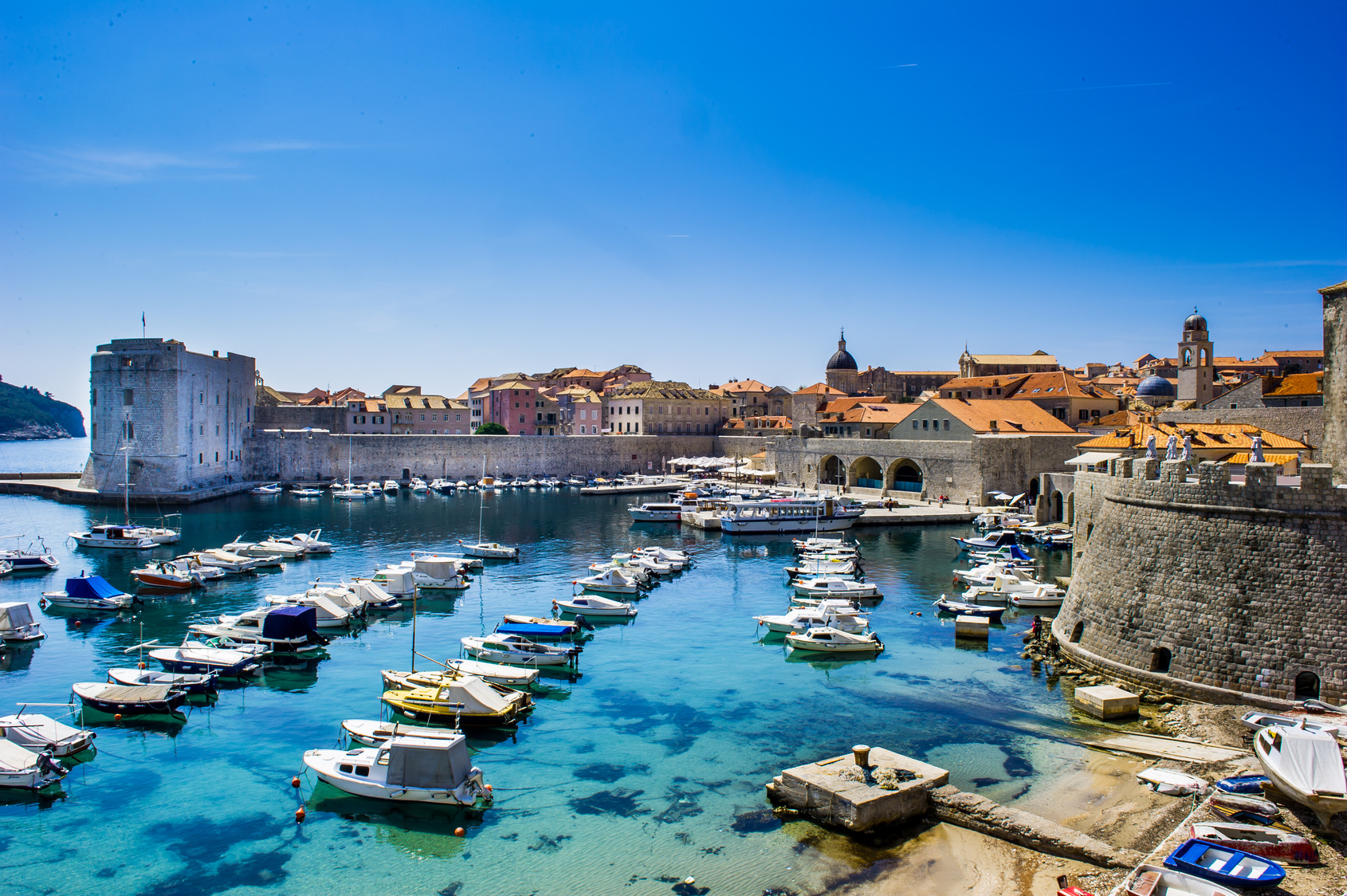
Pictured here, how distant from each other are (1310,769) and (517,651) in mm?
15094

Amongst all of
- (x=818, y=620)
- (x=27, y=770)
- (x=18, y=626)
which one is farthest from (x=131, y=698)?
(x=818, y=620)

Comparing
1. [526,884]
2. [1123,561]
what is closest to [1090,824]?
[1123,561]

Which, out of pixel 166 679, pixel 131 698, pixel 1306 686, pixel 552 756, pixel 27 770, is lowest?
pixel 552 756

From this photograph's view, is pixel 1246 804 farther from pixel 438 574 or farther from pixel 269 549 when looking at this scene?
pixel 269 549

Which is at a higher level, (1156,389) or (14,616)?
(1156,389)

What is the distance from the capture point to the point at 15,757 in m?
13.7

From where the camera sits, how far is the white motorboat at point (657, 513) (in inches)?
1882

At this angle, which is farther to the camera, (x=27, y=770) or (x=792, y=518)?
(x=792, y=518)

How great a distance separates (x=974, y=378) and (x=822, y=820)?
224 feet

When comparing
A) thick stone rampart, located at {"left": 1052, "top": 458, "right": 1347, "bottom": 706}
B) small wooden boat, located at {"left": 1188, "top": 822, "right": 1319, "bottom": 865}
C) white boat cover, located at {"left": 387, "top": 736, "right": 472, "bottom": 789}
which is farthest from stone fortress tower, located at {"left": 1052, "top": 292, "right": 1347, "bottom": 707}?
white boat cover, located at {"left": 387, "top": 736, "right": 472, "bottom": 789}

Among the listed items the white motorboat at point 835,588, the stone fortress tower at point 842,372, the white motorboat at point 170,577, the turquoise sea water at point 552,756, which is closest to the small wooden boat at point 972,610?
the turquoise sea water at point 552,756

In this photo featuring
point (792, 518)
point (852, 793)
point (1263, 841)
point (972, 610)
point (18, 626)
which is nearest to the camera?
point (1263, 841)

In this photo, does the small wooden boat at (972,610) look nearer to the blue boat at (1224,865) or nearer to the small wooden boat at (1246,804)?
the small wooden boat at (1246,804)

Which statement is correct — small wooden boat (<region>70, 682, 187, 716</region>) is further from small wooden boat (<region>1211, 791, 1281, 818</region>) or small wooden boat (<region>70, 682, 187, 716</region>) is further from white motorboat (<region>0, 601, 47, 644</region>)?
small wooden boat (<region>1211, 791, 1281, 818</region>)
